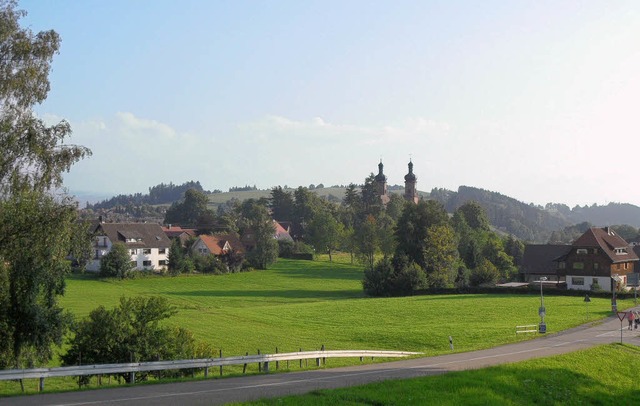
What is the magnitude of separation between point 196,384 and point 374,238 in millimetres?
96770

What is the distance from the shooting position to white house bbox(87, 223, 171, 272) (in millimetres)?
112562

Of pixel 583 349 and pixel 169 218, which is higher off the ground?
pixel 169 218

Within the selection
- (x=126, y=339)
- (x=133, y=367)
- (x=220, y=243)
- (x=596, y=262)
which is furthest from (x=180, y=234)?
(x=133, y=367)

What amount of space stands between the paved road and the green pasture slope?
3.24 m

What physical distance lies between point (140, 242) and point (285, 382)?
310ft

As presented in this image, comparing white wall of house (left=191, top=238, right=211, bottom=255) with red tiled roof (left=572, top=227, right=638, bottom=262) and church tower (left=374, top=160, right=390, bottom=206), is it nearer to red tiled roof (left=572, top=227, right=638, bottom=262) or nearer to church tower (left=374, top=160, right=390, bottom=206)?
red tiled roof (left=572, top=227, right=638, bottom=262)

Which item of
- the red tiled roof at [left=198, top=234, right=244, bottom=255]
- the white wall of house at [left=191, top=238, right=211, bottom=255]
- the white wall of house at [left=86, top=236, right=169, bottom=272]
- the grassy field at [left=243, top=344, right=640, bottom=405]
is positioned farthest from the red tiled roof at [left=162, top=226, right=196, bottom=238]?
the grassy field at [left=243, top=344, right=640, bottom=405]

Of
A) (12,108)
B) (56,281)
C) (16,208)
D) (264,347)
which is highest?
(12,108)

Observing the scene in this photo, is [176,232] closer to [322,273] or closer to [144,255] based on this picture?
[144,255]

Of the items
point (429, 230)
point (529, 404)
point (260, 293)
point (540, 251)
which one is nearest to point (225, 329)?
point (529, 404)

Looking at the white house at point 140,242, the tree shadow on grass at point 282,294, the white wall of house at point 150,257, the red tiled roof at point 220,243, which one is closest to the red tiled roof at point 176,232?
the red tiled roof at point 220,243

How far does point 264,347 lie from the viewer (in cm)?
4509

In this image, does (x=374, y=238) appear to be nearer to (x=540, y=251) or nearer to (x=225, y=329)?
(x=540, y=251)

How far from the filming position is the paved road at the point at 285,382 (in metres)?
20.6
